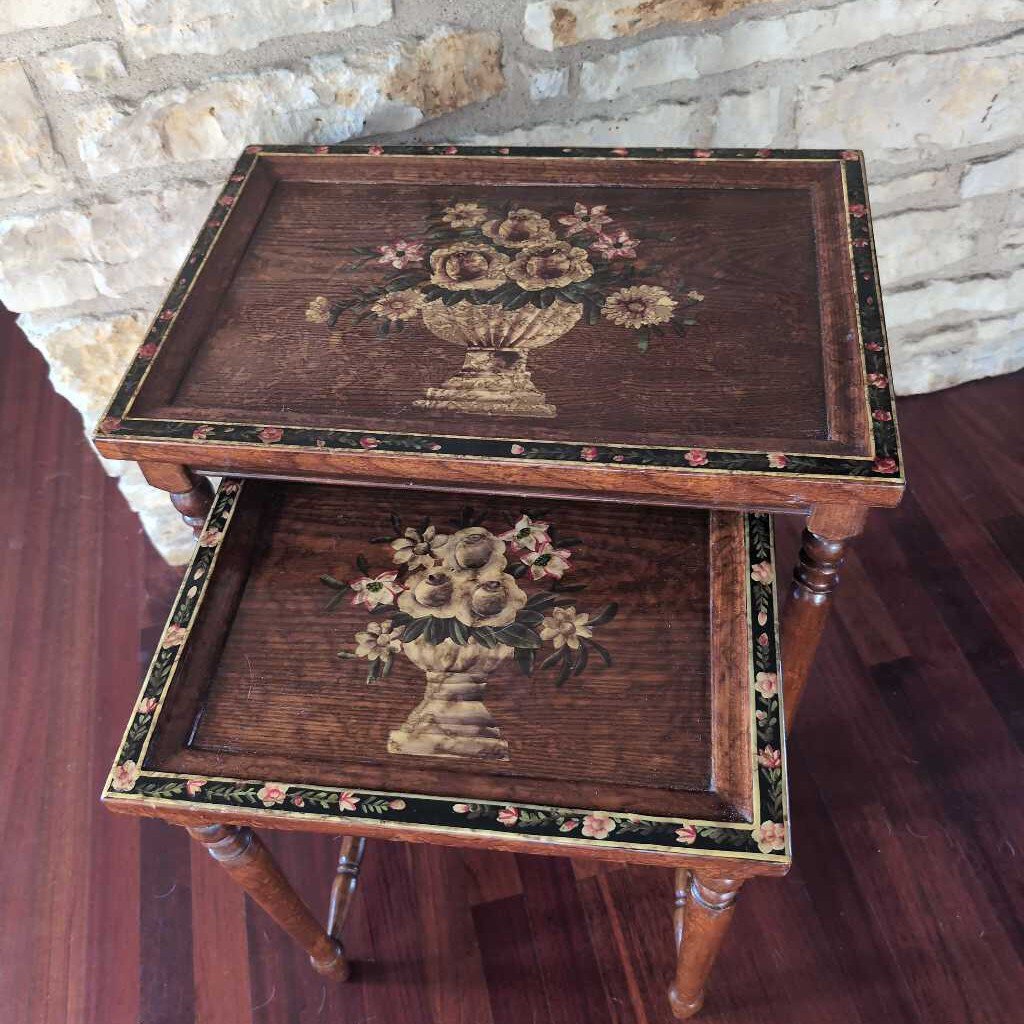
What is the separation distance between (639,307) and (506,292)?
0.53ft

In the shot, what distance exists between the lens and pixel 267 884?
43.5 inches

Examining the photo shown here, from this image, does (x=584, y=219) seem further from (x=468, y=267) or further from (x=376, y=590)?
(x=376, y=590)

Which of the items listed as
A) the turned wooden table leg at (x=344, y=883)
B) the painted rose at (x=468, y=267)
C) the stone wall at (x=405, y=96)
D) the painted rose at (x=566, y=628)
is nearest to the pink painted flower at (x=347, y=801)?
the painted rose at (x=566, y=628)

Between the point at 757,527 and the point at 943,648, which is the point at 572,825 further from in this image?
the point at 943,648

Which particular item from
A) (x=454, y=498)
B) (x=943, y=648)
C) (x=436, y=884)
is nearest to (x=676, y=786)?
(x=454, y=498)

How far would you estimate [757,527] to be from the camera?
108 cm

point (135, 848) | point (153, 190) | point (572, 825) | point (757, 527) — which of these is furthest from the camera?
point (135, 848)

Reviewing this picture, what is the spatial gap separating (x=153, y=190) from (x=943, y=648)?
151 centimetres

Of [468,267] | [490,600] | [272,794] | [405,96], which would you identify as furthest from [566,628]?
[405,96]

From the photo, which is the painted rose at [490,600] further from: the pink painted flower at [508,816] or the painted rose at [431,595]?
the pink painted flower at [508,816]

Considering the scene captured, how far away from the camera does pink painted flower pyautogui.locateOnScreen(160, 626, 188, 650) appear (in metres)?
1.03

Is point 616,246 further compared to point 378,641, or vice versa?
point 616,246

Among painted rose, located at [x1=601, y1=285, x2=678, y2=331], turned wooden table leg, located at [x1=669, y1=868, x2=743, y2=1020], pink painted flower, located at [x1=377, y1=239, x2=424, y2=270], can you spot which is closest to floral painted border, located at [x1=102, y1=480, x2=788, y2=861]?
turned wooden table leg, located at [x1=669, y1=868, x2=743, y2=1020]

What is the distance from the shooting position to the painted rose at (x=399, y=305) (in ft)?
3.63
